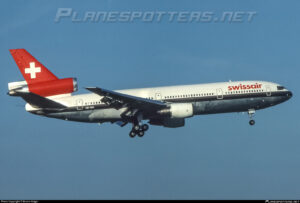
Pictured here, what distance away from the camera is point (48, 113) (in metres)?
41.4

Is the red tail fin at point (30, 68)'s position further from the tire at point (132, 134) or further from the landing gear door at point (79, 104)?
the tire at point (132, 134)

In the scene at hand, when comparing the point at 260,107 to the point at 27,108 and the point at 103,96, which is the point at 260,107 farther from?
the point at 27,108

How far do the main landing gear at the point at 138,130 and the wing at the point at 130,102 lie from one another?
153 centimetres

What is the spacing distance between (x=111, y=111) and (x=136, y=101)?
3035 mm

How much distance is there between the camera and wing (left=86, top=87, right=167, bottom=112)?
39.0 meters

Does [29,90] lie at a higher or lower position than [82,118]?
higher

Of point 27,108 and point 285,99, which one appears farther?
point 285,99

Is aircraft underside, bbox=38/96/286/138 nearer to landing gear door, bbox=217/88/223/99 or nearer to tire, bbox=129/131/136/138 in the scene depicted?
landing gear door, bbox=217/88/223/99

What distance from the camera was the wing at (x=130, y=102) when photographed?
128 ft

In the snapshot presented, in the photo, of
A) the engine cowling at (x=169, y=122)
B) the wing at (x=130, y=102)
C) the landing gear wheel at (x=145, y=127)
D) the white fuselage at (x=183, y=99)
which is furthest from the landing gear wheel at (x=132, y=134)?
the engine cowling at (x=169, y=122)

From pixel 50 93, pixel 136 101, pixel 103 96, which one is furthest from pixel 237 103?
pixel 50 93

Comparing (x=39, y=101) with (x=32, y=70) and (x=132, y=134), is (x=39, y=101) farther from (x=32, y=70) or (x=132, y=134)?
(x=132, y=134)

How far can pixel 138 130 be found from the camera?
41.8 meters

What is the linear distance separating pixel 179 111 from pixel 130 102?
4.16m
